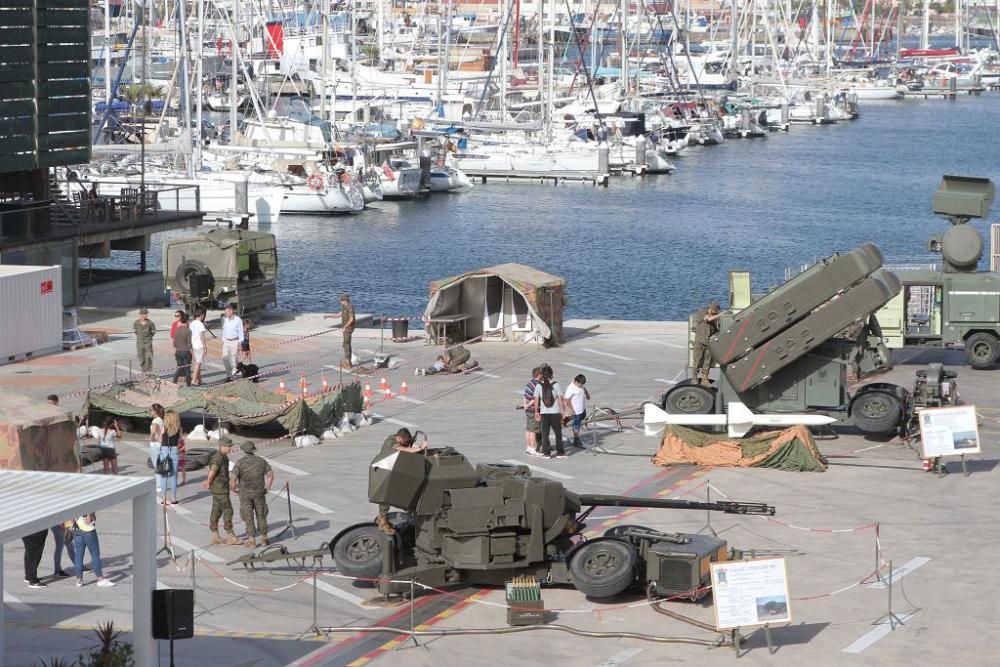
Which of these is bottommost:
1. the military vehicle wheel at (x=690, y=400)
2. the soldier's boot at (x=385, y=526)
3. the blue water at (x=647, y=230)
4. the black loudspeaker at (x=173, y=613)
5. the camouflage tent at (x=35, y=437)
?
the blue water at (x=647, y=230)

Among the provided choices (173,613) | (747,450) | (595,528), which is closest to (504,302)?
(747,450)

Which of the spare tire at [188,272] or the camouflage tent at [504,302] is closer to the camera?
the camouflage tent at [504,302]

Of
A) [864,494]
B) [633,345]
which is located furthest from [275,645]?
[633,345]

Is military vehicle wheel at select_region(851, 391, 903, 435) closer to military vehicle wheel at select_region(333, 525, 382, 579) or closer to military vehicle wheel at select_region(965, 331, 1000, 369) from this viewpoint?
military vehicle wheel at select_region(965, 331, 1000, 369)

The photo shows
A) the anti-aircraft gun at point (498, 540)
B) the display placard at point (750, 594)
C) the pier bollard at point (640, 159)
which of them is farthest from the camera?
the pier bollard at point (640, 159)

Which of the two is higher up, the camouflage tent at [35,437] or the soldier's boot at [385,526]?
the camouflage tent at [35,437]

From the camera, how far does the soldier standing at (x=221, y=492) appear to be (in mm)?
22141

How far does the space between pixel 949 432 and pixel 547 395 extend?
605cm

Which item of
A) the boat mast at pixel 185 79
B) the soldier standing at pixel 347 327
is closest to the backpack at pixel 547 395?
the soldier standing at pixel 347 327

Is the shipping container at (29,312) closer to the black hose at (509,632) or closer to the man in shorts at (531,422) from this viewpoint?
the man in shorts at (531,422)

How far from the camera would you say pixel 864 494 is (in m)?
24.9

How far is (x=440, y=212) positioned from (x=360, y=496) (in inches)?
2448

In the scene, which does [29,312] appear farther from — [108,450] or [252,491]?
[252,491]

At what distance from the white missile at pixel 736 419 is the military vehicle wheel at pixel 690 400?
57.0 inches
